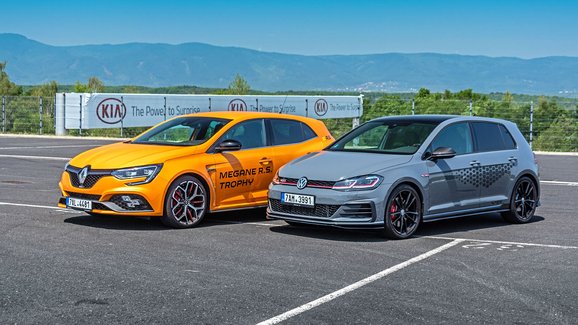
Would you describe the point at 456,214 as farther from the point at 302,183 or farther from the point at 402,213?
the point at 302,183

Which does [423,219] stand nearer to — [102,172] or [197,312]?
[102,172]

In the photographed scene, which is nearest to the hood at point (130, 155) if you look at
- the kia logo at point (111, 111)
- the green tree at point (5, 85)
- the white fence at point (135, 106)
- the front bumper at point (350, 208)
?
the front bumper at point (350, 208)

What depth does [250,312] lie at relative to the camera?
6.74 m

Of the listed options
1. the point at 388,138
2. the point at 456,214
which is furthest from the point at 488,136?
the point at 388,138

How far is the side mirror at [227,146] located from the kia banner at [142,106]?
21.4 m

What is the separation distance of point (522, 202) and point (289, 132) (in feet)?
10.8

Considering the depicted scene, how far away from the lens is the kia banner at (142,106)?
1394 inches

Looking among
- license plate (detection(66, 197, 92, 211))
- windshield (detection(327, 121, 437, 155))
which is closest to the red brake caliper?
windshield (detection(327, 121, 437, 155))

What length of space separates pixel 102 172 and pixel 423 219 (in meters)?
3.87

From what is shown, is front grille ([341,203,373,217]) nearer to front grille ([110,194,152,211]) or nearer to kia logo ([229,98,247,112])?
front grille ([110,194,152,211])

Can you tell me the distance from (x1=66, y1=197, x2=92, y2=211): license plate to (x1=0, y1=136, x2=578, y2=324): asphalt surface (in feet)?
0.85

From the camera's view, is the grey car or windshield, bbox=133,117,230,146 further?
windshield, bbox=133,117,230,146

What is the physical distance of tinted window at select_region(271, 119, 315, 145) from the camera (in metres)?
12.5

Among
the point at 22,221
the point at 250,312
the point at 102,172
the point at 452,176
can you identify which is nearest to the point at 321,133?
the point at 452,176
